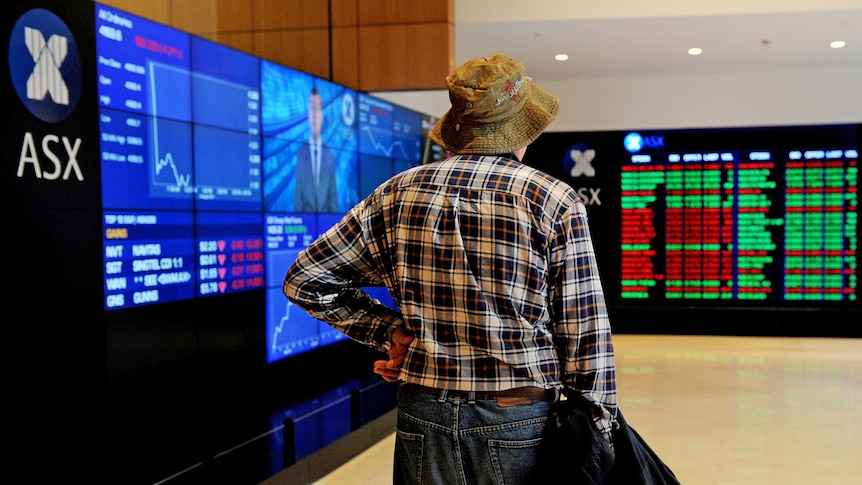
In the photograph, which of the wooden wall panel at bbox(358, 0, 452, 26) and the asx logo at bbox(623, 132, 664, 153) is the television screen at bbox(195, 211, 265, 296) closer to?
the wooden wall panel at bbox(358, 0, 452, 26)

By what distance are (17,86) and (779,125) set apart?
8.22 metres

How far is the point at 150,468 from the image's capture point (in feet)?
10.8

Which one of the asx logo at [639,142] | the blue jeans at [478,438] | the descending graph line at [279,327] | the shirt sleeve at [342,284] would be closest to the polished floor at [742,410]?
the descending graph line at [279,327]

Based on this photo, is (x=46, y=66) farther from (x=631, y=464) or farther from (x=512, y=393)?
(x=631, y=464)

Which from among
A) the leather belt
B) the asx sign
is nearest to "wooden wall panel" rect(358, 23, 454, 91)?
the asx sign

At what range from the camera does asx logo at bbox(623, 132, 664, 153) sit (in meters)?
9.45

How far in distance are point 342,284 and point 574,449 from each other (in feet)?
1.86

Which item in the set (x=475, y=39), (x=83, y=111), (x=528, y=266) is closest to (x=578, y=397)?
(x=528, y=266)

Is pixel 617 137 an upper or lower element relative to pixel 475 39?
lower

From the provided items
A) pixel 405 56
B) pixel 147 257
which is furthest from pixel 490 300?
pixel 405 56

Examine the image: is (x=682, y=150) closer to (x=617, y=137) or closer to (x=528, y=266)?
(x=617, y=137)

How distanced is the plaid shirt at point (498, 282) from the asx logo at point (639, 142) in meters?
8.26

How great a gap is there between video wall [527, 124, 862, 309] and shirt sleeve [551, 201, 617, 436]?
26.9ft

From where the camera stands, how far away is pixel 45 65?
3.00 meters
